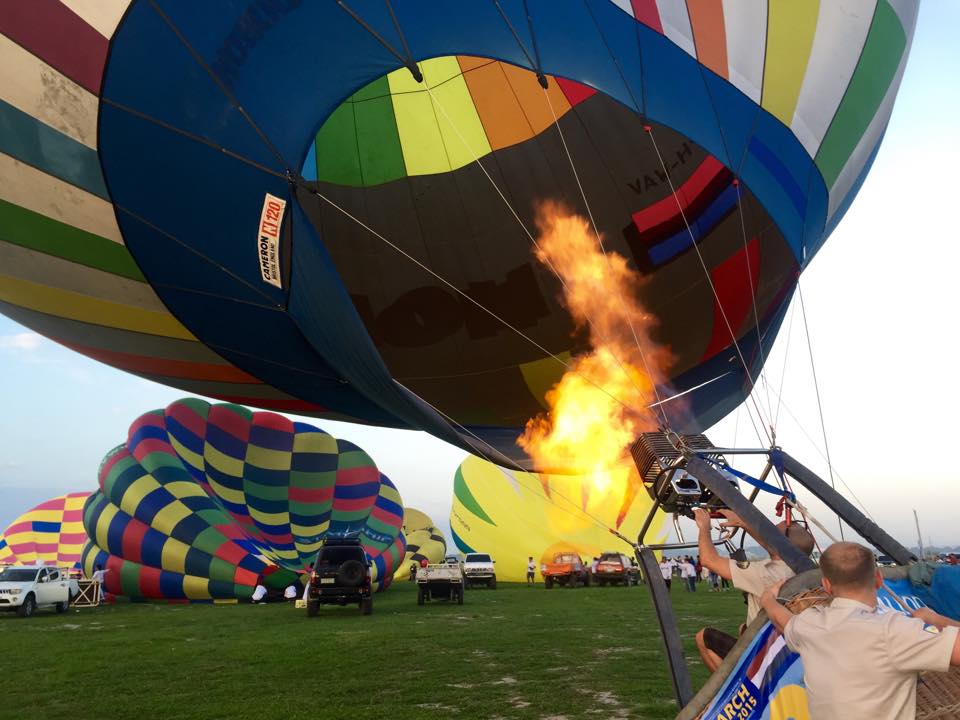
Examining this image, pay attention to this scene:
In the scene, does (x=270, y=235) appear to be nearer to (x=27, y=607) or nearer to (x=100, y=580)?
(x=27, y=607)

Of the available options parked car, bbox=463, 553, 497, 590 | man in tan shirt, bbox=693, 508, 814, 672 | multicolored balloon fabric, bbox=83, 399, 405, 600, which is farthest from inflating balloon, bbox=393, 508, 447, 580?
man in tan shirt, bbox=693, 508, 814, 672

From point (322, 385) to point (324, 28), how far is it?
158 inches

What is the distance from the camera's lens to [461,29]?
519 cm

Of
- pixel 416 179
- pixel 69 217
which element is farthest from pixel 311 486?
pixel 69 217

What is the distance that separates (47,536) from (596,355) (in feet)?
88.7

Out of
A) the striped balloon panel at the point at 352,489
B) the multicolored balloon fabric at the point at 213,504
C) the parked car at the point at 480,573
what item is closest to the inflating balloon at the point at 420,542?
the parked car at the point at 480,573

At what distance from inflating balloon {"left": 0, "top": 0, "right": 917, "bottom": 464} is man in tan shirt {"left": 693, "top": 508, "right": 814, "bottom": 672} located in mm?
3392

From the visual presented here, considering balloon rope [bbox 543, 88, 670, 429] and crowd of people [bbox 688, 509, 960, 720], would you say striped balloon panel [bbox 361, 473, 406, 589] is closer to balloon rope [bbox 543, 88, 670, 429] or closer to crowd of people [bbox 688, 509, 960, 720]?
balloon rope [bbox 543, 88, 670, 429]

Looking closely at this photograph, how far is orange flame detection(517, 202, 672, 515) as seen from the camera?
25.7ft

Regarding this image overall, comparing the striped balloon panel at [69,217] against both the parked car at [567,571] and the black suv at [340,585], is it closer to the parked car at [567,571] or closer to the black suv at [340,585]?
the black suv at [340,585]

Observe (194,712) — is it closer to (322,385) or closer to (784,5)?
(322,385)

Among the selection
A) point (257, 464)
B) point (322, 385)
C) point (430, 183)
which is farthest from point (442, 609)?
point (430, 183)

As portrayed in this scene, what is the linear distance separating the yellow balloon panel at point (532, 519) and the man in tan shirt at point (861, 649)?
18.5m

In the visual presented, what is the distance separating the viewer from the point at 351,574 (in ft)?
41.8
